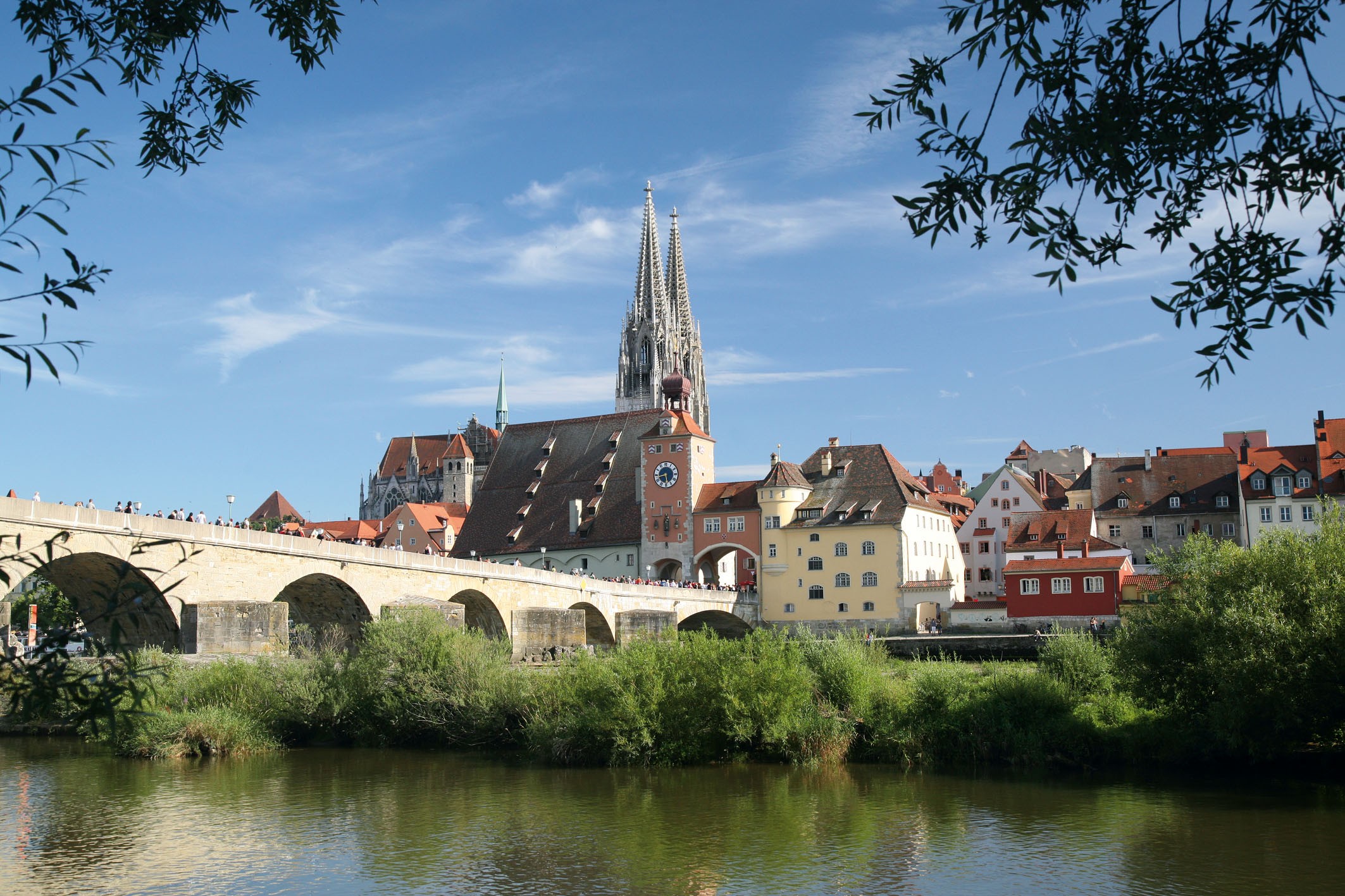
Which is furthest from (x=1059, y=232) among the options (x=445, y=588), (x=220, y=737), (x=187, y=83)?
(x=445, y=588)

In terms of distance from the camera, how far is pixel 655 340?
13975 centimetres

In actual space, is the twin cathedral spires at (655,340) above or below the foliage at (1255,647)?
above

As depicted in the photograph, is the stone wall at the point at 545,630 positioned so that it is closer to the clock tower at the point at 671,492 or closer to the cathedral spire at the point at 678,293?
the clock tower at the point at 671,492

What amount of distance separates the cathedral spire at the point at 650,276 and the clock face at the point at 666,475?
205 ft

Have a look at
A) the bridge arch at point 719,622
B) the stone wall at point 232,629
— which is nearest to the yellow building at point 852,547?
the bridge arch at point 719,622

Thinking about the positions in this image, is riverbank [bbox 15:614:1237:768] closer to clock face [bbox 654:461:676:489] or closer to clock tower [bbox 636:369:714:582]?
clock tower [bbox 636:369:714:582]

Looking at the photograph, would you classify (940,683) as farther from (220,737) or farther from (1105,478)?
(1105,478)

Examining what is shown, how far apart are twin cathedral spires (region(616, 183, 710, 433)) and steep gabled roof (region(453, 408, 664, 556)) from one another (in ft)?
148

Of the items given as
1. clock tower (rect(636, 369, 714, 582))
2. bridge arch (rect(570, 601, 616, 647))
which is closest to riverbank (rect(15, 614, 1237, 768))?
bridge arch (rect(570, 601, 616, 647))

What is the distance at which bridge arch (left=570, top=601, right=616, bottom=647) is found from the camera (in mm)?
58688

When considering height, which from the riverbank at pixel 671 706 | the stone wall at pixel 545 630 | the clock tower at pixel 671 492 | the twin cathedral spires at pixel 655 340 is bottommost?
the riverbank at pixel 671 706

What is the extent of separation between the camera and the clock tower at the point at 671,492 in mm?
78562

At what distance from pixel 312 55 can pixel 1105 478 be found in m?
75.7

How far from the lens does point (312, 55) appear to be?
934 cm
